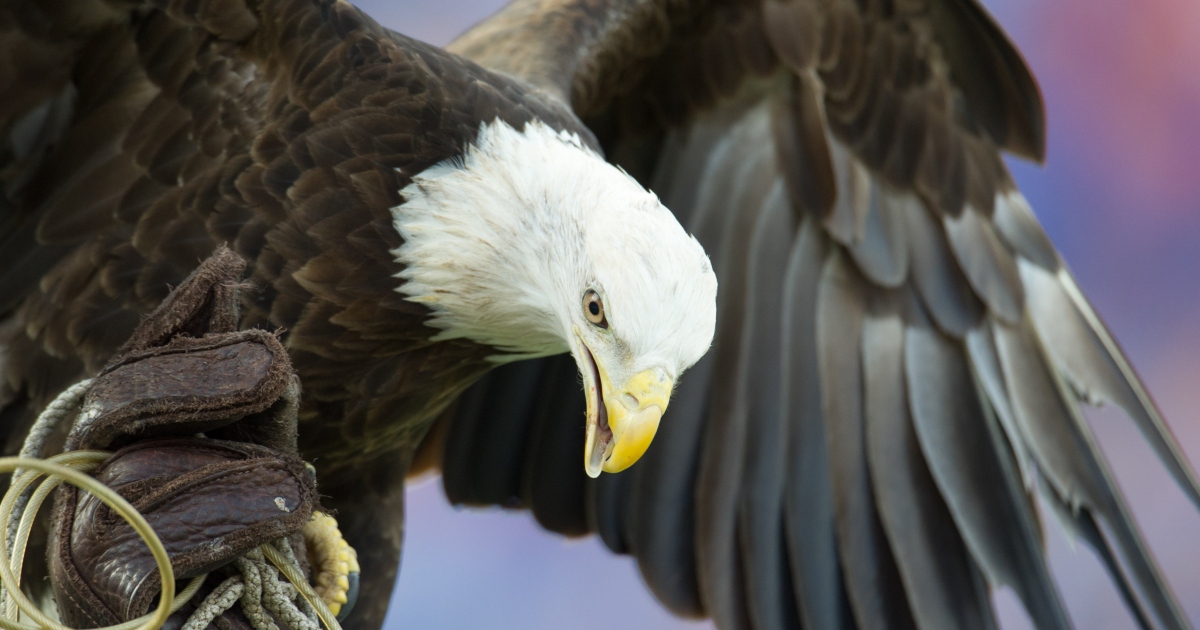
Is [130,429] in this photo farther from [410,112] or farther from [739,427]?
[739,427]

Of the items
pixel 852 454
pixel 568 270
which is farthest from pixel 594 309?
pixel 852 454

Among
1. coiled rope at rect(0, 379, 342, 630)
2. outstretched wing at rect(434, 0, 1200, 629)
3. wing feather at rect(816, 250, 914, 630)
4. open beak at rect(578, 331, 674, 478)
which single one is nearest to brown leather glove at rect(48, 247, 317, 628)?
coiled rope at rect(0, 379, 342, 630)

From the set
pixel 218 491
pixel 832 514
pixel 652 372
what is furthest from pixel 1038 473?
pixel 218 491

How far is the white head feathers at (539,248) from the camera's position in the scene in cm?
139

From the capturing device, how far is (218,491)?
1.16 meters

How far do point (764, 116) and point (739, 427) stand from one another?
646mm

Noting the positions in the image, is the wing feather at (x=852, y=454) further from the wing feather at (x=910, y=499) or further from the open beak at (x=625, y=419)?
the open beak at (x=625, y=419)

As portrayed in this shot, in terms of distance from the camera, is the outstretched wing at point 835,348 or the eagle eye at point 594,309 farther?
the outstretched wing at point 835,348

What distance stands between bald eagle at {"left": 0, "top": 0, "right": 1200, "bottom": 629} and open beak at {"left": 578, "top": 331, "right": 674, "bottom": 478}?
5.6 inches

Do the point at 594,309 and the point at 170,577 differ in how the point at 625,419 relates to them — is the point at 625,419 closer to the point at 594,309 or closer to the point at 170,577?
the point at 594,309

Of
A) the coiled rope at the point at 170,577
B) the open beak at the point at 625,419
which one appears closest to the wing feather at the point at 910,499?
the open beak at the point at 625,419

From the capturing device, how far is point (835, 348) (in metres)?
2.49

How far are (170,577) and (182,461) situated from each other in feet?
0.63

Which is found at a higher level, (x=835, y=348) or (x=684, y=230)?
(x=684, y=230)
